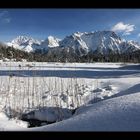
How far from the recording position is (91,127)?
9.45ft

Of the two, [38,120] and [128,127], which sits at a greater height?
[128,127]

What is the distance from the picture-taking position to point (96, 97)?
9.23 metres
